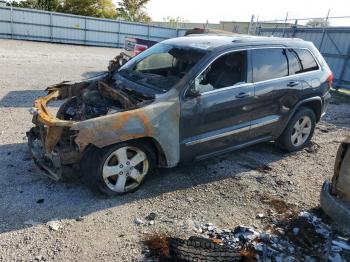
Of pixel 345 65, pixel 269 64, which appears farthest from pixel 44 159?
pixel 345 65

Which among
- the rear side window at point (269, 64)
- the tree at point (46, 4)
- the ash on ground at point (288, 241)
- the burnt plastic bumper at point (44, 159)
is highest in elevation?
the tree at point (46, 4)

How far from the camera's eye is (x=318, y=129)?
7.58 meters

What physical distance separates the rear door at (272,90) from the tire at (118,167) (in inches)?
70.9

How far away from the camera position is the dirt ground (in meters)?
3.35

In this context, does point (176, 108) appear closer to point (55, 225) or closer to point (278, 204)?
point (278, 204)

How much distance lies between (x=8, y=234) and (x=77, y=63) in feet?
40.9

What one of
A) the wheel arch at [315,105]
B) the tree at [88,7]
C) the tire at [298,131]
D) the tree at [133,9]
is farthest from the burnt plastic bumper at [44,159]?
the tree at [133,9]

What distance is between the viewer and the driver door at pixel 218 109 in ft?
14.1

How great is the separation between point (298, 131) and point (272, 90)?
1.23 meters

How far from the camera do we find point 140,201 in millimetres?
4141

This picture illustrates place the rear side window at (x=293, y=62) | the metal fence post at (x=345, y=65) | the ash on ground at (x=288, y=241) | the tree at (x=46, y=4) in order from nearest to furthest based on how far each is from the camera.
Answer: the ash on ground at (x=288, y=241), the rear side window at (x=293, y=62), the metal fence post at (x=345, y=65), the tree at (x=46, y=4)

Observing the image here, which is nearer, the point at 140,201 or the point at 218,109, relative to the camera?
the point at 140,201

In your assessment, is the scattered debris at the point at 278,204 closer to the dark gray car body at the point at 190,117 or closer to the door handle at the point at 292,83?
the dark gray car body at the point at 190,117

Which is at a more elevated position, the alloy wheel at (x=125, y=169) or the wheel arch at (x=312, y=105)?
the wheel arch at (x=312, y=105)
